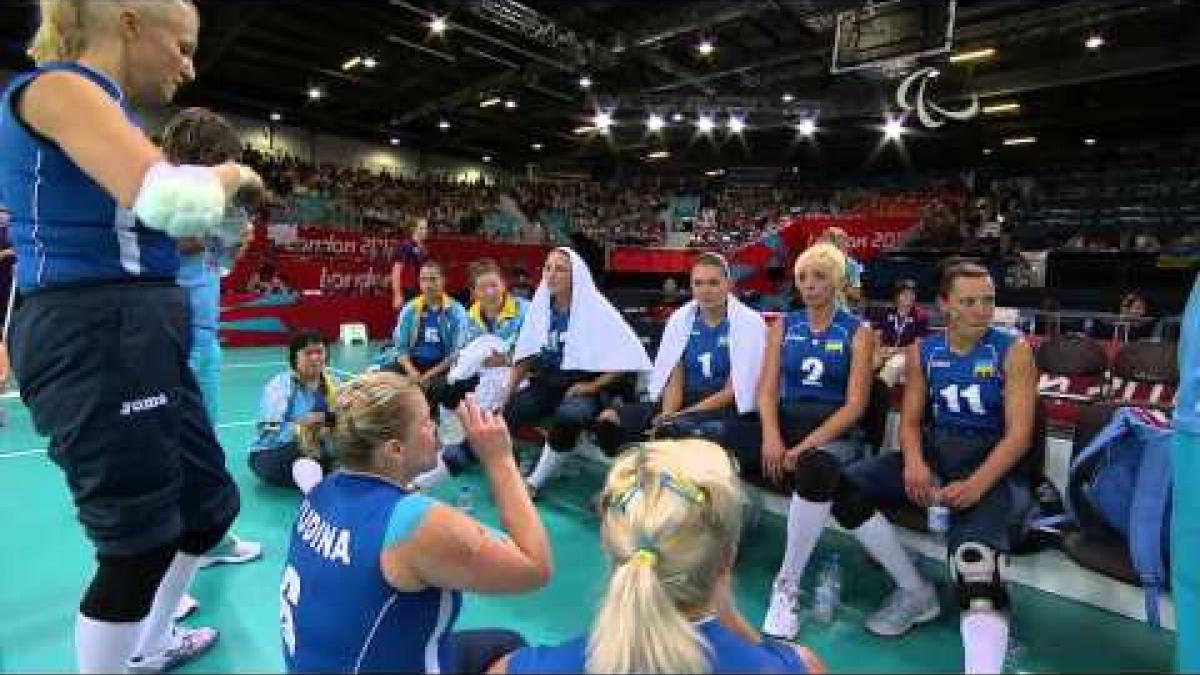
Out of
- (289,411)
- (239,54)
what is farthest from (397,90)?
(289,411)

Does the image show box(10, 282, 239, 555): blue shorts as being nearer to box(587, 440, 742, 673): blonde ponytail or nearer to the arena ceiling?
box(587, 440, 742, 673): blonde ponytail

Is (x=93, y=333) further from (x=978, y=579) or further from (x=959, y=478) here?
(x=959, y=478)

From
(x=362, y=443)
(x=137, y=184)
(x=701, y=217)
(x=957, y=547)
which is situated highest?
(x=701, y=217)

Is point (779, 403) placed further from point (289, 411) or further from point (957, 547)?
point (289, 411)

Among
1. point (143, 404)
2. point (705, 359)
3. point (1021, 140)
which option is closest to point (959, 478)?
point (705, 359)

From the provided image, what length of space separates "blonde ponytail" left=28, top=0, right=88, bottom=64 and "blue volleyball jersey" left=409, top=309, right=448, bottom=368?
12.1 feet

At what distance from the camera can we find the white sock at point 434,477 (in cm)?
398

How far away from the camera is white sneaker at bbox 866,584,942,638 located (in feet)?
8.61

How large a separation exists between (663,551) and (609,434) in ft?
8.70

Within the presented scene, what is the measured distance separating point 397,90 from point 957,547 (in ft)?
61.4

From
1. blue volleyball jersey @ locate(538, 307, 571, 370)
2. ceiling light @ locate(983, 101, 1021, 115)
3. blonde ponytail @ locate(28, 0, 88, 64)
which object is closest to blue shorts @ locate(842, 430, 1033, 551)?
blue volleyball jersey @ locate(538, 307, 571, 370)

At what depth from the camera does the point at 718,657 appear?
105 centimetres

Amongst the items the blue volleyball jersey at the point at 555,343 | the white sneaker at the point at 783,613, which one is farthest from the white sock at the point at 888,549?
the blue volleyball jersey at the point at 555,343

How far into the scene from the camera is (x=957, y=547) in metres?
2.36
